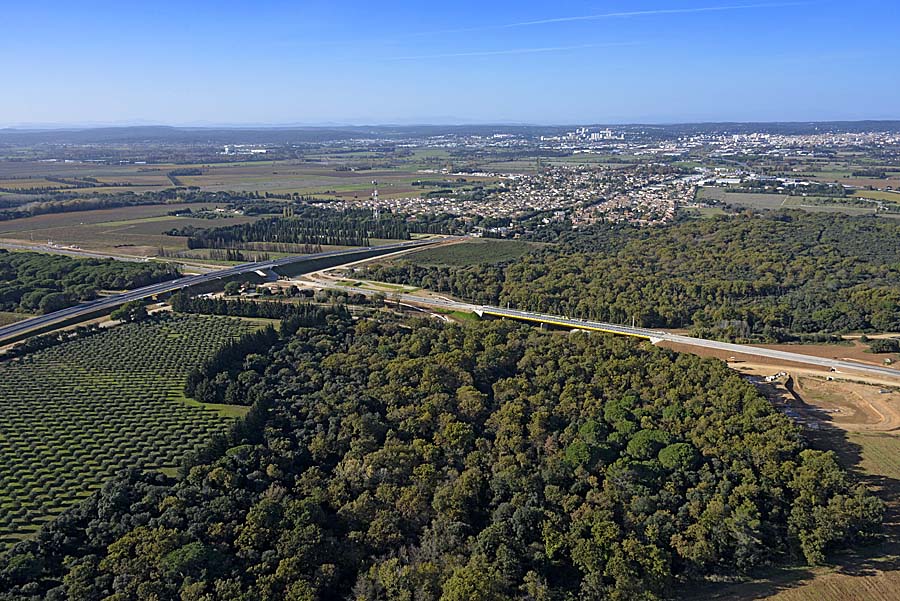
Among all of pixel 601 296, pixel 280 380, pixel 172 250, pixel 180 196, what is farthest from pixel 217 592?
pixel 180 196

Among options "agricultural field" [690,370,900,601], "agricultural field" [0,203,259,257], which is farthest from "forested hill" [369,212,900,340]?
"agricultural field" [0,203,259,257]

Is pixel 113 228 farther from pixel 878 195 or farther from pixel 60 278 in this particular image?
pixel 878 195

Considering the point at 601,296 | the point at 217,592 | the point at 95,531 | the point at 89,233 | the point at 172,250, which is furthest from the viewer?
the point at 89,233

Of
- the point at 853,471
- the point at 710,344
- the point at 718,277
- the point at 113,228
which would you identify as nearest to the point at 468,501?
the point at 853,471

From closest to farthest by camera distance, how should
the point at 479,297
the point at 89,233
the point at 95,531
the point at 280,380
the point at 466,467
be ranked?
the point at 95,531 → the point at 466,467 → the point at 280,380 → the point at 479,297 → the point at 89,233

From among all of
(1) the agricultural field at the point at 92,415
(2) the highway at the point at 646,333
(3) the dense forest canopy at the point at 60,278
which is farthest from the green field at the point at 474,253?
(1) the agricultural field at the point at 92,415

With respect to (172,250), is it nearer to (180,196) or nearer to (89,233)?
(89,233)
